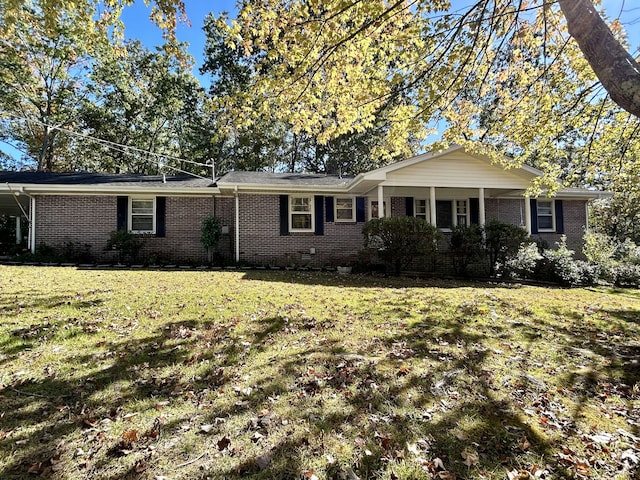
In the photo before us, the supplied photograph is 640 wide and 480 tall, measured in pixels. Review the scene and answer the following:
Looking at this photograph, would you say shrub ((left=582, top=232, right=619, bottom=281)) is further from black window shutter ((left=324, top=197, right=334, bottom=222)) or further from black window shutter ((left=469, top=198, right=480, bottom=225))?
black window shutter ((left=324, top=197, right=334, bottom=222))

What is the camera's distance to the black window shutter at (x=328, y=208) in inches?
511

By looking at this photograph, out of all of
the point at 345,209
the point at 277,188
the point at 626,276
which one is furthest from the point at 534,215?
the point at 277,188

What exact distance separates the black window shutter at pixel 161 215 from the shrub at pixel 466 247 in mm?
9986

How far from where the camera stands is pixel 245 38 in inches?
228

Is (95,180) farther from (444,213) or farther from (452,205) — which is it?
(452,205)

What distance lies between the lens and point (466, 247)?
10875 millimetres

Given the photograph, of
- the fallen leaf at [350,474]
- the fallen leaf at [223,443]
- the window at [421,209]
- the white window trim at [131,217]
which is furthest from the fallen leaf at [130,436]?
the window at [421,209]

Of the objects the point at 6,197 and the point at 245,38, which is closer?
the point at 245,38

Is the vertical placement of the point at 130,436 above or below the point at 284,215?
below

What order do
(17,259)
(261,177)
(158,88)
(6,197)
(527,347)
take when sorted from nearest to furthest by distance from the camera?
(527,347)
(17,259)
(6,197)
(261,177)
(158,88)

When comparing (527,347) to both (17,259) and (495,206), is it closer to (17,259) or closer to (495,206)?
(495,206)

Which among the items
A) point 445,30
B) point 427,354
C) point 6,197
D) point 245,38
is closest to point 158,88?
point 6,197

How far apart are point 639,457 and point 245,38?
682cm

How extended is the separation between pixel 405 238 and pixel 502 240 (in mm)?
3057
